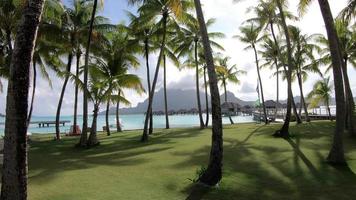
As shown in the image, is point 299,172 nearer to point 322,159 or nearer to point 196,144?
point 322,159

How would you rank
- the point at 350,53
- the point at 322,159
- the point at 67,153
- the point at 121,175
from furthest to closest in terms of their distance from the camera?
the point at 350,53, the point at 67,153, the point at 322,159, the point at 121,175

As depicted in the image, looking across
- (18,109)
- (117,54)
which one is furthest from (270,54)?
Answer: (18,109)

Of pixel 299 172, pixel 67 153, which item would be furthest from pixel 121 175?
pixel 67 153

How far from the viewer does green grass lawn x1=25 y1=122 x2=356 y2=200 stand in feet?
33.8

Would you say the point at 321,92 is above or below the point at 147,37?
below

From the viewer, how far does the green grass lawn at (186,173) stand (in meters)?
10.3

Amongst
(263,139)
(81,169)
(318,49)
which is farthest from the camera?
(318,49)

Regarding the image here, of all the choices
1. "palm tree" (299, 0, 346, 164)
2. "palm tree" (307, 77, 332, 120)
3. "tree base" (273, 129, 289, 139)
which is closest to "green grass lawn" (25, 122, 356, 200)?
"palm tree" (299, 0, 346, 164)

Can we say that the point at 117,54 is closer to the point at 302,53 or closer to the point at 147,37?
the point at 147,37

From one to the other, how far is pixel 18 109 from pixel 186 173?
7.25 meters

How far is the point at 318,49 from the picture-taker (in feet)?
A: 119

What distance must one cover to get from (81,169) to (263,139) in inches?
421

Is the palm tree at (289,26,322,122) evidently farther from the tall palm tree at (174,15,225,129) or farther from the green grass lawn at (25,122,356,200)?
the green grass lawn at (25,122,356,200)

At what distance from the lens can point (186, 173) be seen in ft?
40.8
